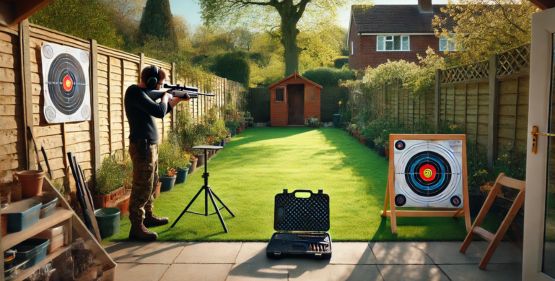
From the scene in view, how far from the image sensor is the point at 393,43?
105 ft

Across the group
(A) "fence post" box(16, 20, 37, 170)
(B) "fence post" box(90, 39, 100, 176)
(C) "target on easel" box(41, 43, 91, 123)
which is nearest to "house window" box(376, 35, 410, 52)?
(B) "fence post" box(90, 39, 100, 176)

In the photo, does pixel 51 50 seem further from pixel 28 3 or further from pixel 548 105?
pixel 548 105

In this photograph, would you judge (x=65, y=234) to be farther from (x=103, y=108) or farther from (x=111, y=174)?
(x=103, y=108)

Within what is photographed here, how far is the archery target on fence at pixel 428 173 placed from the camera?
5.91 meters

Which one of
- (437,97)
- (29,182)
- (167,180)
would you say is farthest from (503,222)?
(437,97)

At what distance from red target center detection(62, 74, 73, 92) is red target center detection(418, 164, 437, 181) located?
4484mm

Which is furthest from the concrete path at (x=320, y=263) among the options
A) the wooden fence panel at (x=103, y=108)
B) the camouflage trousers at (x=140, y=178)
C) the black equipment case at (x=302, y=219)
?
the wooden fence panel at (x=103, y=108)

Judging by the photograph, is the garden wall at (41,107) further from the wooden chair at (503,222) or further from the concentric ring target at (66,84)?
the wooden chair at (503,222)

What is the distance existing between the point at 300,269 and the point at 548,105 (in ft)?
8.53

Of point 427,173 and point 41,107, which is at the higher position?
point 41,107

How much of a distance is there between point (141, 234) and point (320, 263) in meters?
2.15

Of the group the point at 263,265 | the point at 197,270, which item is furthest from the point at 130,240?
the point at 263,265

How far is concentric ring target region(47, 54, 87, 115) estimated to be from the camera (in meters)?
5.25

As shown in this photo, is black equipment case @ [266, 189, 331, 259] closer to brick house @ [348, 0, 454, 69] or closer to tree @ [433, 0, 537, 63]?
tree @ [433, 0, 537, 63]
